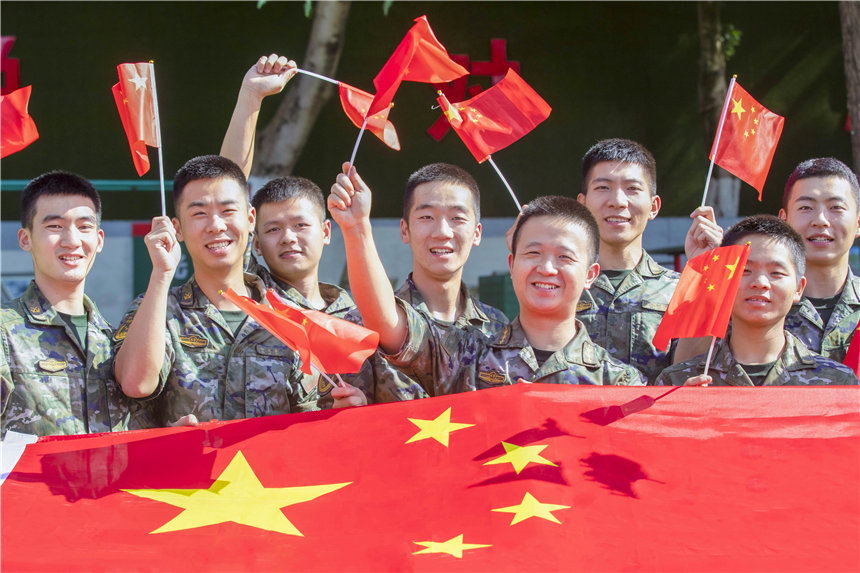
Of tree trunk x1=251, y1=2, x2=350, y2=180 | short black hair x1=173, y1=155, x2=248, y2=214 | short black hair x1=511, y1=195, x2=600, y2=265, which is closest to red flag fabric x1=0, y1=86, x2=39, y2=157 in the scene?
short black hair x1=173, y1=155, x2=248, y2=214

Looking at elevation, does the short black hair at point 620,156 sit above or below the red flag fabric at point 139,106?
below

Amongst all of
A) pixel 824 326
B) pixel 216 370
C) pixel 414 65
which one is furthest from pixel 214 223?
pixel 824 326

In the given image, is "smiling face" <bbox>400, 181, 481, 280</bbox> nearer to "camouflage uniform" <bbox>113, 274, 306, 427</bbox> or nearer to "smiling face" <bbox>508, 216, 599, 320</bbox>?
"smiling face" <bbox>508, 216, 599, 320</bbox>

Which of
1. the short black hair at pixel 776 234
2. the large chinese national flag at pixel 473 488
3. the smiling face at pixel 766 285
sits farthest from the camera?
the short black hair at pixel 776 234

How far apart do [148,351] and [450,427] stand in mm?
972

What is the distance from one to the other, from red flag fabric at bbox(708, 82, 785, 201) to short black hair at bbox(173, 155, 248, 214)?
5.99ft

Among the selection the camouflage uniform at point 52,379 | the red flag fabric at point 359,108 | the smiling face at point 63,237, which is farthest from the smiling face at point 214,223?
the red flag fabric at point 359,108

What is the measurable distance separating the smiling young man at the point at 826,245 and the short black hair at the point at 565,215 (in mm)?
1005

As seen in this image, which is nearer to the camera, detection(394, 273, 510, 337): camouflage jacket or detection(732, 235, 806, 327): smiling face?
detection(732, 235, 806, 327): smiling face

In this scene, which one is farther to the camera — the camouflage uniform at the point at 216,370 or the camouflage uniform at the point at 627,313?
the camouflage uniform at the point at 627,313

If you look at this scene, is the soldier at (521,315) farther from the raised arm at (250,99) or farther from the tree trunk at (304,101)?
the tree trunk at (304,101)

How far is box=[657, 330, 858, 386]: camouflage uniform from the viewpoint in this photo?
314cm

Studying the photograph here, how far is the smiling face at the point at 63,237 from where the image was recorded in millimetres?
3312

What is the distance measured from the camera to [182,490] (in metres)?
2.68
